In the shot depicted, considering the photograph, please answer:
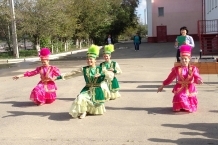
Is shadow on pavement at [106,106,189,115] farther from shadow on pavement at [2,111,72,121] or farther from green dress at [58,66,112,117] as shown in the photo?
shadow on pavement at [2,111,72,121]

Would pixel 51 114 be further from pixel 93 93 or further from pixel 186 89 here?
pixel 186 89

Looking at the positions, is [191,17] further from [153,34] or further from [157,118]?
[157,118]

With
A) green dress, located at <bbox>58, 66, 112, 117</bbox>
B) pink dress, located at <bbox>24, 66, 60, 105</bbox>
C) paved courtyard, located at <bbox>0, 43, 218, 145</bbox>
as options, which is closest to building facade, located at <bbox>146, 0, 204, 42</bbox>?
paved courtyard, located at <bbox>0, 43, 218, 145</bbox>

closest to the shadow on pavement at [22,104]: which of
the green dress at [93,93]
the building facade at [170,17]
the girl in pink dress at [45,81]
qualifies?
the girl in pink dress at [45,81]

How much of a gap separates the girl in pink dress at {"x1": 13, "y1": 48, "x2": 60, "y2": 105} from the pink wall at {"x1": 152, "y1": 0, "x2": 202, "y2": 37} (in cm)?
3810

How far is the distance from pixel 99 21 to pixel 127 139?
37814 mm

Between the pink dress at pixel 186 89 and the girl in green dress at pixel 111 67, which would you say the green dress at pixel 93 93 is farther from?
the pink dress at pixel 186 89

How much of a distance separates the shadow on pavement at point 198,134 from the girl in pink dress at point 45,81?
3.68 meters

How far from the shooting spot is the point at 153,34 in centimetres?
4616

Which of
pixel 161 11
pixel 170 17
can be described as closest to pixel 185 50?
pixel 170 17

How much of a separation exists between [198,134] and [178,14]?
41.1 m

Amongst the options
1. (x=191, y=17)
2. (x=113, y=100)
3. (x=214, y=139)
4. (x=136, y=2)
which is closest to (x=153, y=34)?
(x=191, y=17)

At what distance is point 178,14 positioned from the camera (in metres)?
45.3

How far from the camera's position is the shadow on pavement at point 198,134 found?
5.56 m
